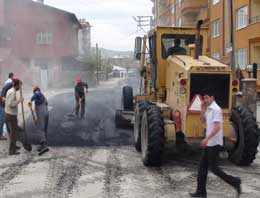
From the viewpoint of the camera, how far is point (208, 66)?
30.9 feet

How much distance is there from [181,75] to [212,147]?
2519 mm

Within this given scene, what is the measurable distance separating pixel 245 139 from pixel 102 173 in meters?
2.72

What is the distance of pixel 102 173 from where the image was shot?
29.6 ft

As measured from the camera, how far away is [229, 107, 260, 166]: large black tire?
31.4 ft

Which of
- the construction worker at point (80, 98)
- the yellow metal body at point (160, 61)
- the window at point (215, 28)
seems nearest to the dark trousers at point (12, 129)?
the yellow metal body at point (160, 61)

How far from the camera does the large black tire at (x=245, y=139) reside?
9570 mm

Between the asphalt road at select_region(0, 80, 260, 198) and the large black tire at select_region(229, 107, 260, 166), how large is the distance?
17cm

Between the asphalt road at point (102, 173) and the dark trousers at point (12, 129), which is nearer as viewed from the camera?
the asphalt road at point (102, 173)

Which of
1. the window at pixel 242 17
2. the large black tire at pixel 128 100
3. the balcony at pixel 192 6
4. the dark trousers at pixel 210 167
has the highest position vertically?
the balcony at pixel 192 6

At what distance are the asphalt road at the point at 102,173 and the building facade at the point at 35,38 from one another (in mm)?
10597

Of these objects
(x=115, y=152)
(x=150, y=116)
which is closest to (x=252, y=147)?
(x=150, y=116)

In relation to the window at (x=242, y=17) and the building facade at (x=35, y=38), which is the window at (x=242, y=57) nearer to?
the window at (x=242, y=17)

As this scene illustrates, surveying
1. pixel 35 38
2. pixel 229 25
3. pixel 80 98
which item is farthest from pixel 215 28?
pixel 80 98

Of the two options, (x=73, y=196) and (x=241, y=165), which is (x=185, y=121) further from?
(x=73, y=196)
